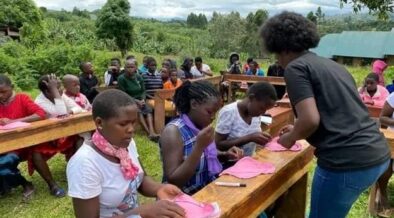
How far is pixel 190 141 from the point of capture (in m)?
2.36

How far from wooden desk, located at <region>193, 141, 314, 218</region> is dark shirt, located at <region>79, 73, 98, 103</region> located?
4.43m

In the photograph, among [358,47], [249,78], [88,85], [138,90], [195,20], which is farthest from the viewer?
[195,20]

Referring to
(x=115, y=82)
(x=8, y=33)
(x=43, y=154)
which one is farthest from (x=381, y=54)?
(x=43, y=154)

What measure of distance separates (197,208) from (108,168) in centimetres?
43

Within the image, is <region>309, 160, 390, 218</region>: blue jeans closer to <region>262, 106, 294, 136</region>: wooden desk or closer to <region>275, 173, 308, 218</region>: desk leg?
<region>275, 173, 308, 218</region>: desk leg

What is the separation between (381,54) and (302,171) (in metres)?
31.7

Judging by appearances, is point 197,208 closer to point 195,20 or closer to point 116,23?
point 116,23

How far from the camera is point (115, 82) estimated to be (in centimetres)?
767

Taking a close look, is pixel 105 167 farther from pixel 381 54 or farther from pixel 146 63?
pixel 381 54

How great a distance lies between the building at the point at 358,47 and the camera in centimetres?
3225

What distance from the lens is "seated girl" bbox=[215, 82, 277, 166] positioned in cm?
309

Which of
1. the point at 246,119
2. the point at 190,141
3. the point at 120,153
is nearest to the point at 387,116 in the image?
the point at 246,119

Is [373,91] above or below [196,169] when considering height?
below

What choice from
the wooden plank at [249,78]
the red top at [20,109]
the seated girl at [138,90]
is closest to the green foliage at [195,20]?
the wooden plank at [249,78]
